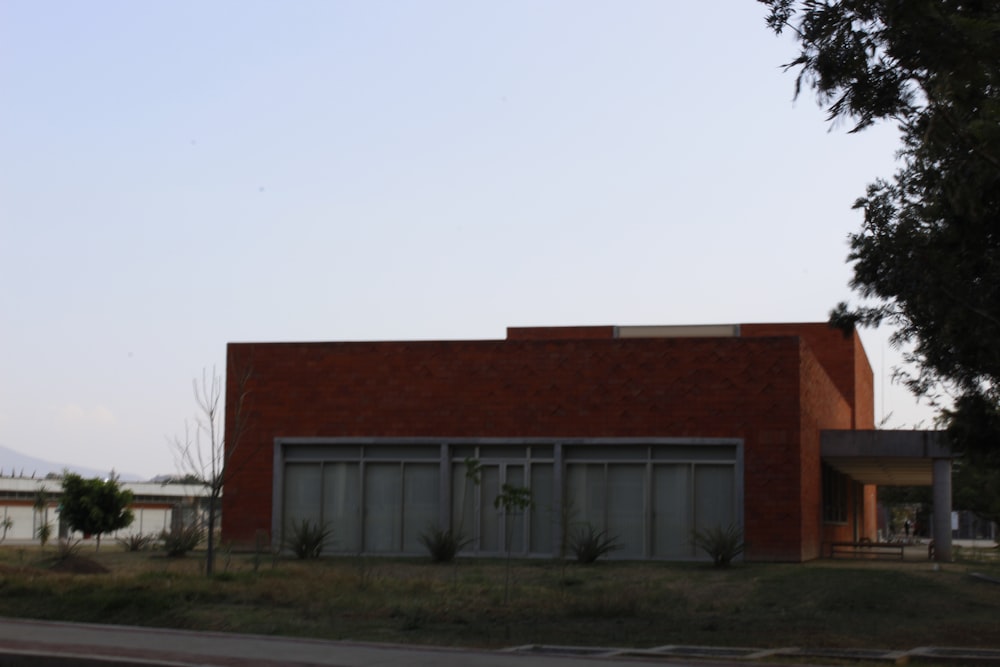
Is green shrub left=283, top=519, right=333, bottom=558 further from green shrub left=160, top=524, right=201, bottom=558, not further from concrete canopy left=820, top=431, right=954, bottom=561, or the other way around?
concrete canopy left=820, top=431, right=954, bottom=561

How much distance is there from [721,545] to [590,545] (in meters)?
2.81

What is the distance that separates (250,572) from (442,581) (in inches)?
134

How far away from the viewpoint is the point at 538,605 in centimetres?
1881

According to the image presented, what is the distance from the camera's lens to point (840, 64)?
11.8 m

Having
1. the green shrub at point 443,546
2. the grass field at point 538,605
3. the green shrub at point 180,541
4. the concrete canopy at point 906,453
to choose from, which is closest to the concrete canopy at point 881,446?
the concrete canopy at point 906,453


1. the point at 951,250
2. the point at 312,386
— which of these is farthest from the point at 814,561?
the point at 951,250

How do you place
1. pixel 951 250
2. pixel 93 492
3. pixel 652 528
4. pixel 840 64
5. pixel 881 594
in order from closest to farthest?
pixel 840 64 → pixel 951 250 → pixel 881 594 → pixel 652 528 → pixel 93 492

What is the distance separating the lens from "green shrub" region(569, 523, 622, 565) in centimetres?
2700

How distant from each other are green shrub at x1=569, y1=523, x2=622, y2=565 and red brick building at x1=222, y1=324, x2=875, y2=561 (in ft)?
1.46

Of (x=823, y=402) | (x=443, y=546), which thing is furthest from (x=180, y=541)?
(x=823, y=402)

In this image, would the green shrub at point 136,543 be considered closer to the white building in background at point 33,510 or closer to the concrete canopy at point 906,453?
the concrete canopy at point 906,453

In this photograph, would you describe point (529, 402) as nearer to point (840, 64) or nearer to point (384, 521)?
point (384, 521)

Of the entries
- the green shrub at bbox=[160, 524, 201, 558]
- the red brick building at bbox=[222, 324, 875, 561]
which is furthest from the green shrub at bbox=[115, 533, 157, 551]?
the green shrub at bbox=[160, 524, 201, 558]

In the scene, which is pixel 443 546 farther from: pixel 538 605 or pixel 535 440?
pixel 538 605
